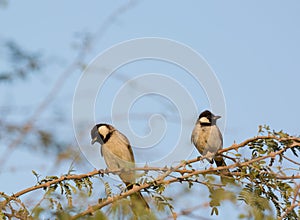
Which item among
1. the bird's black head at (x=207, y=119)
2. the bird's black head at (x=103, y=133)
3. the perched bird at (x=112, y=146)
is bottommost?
the perched bird at (x=112, y=146)

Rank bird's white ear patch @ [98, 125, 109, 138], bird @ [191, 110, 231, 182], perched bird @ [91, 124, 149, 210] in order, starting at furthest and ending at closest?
1. bird @ [191, 110, 231, 182]
2. bird's white ear patch @ [98, 125, 109, 138]
3. perched bird @ [91, 124, 149, 210]

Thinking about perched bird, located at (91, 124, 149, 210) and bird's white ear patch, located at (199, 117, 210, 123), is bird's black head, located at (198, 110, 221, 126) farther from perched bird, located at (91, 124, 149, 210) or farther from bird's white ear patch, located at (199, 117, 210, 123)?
perched bird, located at (91, 124, 149, 210)

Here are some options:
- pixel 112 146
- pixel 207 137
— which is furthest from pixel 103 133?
pixel 207 137

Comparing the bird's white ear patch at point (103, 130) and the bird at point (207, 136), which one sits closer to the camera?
the bird's white ear patch at point (103, 130)

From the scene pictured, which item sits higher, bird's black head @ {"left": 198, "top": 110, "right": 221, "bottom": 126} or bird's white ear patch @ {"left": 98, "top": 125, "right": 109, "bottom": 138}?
bird's black head @ {"left": 198, "top": 110, "right": 221, "bottom": 126}

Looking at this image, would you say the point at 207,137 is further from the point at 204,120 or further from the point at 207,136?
the point at 204,120

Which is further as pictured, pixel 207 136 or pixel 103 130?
pixel 207 136

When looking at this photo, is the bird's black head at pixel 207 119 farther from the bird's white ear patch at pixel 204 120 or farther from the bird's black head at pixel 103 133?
the bird's black head at pixel 103 133

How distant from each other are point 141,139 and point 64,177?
0.57 meters

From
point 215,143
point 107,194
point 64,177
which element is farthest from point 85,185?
point 215,143

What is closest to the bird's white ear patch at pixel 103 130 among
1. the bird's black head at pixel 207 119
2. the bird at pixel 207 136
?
the bird at pixel 207 136

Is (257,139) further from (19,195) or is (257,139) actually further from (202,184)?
(19,195)

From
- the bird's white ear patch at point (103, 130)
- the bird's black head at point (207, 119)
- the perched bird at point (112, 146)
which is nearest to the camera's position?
the perched bird at point (112, 146)

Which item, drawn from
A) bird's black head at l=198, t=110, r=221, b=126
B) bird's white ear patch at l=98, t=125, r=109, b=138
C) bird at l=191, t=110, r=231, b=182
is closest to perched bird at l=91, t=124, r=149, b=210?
bird's white ear patch at l=98, t=125, r=109, b=138
